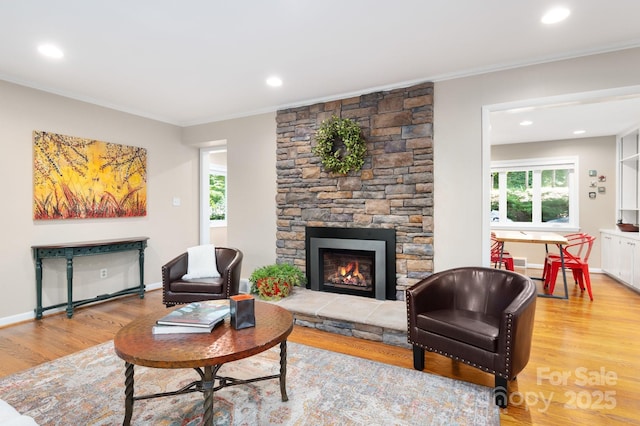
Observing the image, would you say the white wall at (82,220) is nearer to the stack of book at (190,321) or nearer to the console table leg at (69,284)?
the console table leg at (69,284)

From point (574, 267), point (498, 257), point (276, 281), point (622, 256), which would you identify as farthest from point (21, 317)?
point (622, 256)

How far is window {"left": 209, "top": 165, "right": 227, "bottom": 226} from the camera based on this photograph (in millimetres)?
6270

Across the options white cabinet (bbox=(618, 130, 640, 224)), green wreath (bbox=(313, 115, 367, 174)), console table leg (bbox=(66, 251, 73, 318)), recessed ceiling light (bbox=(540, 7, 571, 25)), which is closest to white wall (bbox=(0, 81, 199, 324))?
console table leg (bbox=(66, 251, 73, 318))

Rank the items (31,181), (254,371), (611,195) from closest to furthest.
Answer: (254,371) < (31,181) < (611,195)

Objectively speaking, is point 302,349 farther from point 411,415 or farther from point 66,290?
point 66,290

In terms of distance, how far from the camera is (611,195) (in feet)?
19.2

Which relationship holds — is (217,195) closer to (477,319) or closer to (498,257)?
(498,257)

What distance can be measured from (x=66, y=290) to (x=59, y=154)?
61.8 inches

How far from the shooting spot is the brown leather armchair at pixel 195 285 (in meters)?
3.47

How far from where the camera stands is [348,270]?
401 centimetres

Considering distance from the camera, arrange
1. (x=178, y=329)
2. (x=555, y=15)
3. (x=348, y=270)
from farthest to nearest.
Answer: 1. (x=348, y=270)
2. (x=555, y=15)
3. (x=178, y=329)

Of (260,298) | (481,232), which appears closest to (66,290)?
(260,298)

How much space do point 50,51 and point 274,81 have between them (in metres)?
1.91

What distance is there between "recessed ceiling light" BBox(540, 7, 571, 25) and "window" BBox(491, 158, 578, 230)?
4.74 metres
